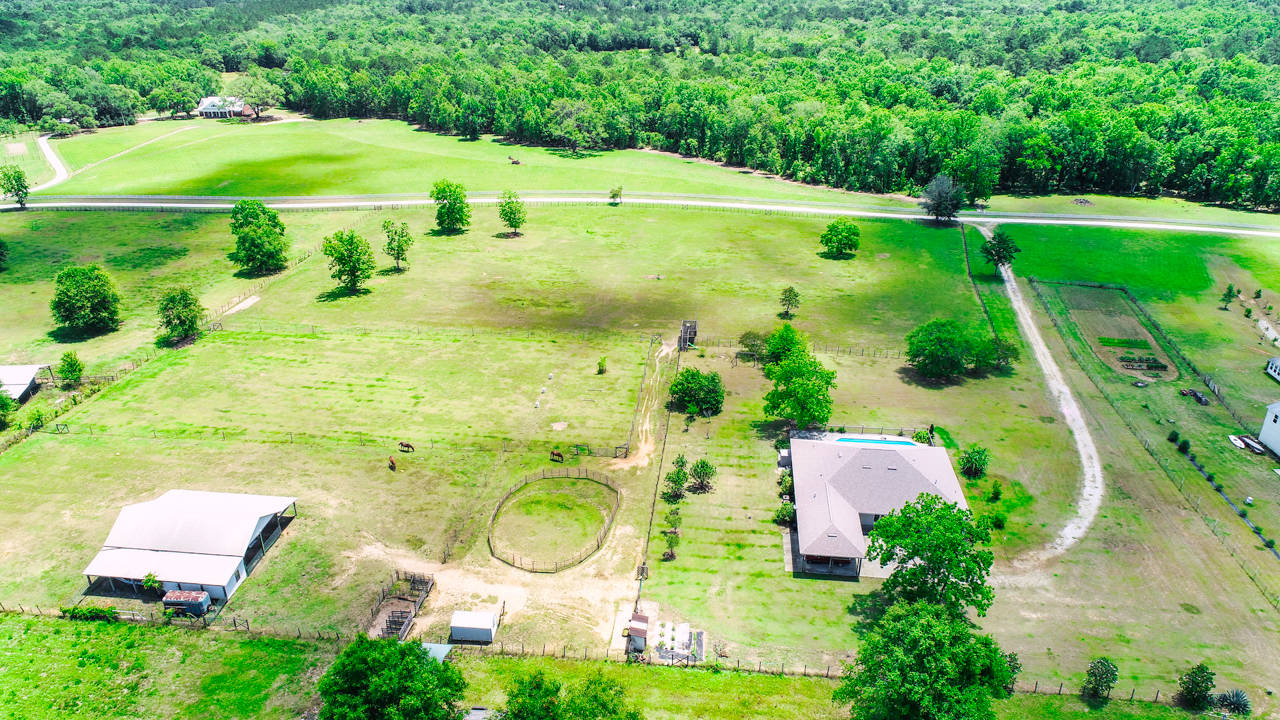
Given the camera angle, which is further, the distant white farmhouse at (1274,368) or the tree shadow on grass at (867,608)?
the distant white farmhouse at (1274,368)

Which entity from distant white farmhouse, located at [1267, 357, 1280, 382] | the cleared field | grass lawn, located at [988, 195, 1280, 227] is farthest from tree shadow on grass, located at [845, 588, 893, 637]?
grass lawn, located at [988, 195, 1280, 227]

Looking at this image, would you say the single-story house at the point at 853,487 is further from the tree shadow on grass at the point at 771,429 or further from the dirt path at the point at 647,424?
the dirt path at the point at 647,424

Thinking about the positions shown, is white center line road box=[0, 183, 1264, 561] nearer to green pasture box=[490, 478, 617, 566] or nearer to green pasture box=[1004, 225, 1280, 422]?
green pasture box=[1004, 225, 1280, 422]

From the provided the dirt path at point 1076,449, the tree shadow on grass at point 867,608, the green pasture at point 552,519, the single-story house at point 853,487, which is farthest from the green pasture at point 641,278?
the tree shadow on grass at point 867,608

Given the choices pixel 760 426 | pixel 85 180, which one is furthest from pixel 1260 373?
pixel 85 180

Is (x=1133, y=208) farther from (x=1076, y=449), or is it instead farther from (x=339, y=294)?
(x=339, y=294)

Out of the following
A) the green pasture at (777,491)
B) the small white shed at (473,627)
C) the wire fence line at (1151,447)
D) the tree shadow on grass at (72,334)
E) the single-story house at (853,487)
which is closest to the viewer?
the small white shed at (473,627)

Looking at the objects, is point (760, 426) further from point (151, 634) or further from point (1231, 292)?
point (1231, 292)
